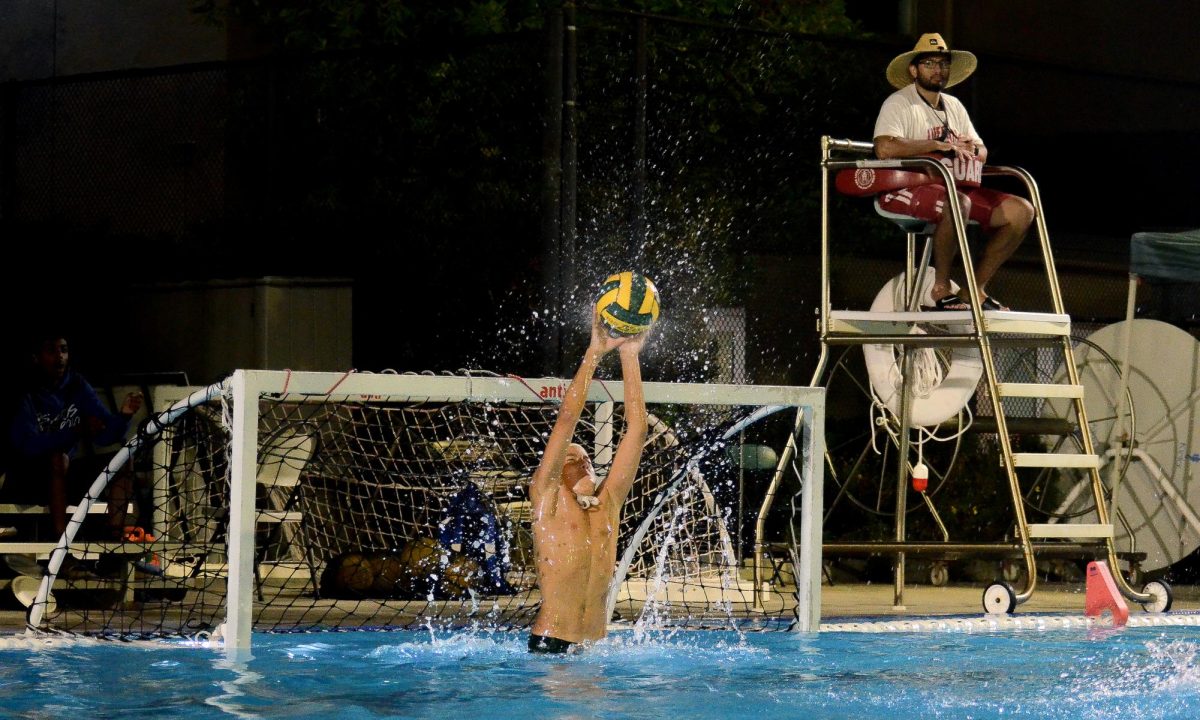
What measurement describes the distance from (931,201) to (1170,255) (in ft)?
6.43

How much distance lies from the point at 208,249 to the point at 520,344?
2.92 meters

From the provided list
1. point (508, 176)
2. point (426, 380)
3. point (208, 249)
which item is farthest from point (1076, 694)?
point (208, 249)

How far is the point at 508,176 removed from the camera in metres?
10.4

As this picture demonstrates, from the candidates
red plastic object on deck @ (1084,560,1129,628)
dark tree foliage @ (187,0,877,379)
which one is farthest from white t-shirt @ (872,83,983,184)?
red plastic object on deck @ (1084,560,1129,628)

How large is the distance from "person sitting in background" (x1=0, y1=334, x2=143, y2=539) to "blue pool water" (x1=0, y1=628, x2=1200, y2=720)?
1.88m

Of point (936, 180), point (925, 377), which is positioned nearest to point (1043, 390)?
point (925, 377)

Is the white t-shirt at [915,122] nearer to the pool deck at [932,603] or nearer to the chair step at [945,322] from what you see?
the chair step at [945,322]

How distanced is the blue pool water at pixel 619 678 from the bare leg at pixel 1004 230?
85.7 inches

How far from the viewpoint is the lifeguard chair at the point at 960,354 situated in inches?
340

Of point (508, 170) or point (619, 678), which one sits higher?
point (508, 170)

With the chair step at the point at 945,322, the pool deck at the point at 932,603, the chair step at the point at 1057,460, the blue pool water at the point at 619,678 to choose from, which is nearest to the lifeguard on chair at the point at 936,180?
the chair step at the point at 945,322

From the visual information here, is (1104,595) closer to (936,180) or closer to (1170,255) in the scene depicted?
(936,180)

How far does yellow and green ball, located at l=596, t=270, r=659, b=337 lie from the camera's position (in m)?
6.36

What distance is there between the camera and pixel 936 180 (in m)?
9.06
